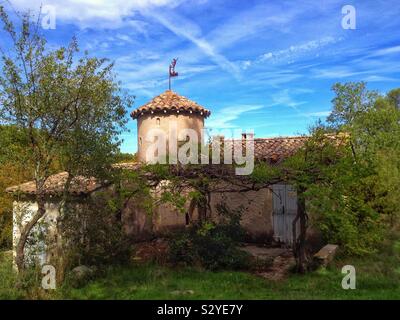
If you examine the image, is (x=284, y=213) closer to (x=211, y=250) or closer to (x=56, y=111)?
(x=211, y=250)

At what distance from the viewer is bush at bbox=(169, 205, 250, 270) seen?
10.4 m

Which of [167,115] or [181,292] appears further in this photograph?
[167,115]

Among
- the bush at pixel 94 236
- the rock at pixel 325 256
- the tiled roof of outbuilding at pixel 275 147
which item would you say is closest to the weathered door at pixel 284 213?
the tiled roof of outbuilding at pixel 275 147

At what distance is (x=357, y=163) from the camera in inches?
370

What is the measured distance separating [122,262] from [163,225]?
4.96 m

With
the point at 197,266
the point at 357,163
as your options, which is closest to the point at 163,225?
the point at 197,266

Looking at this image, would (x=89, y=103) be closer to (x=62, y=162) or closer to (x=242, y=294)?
(x=62, y=162)

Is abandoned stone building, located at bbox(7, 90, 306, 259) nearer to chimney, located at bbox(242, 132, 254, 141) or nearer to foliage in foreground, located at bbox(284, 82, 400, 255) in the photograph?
chimney, located at bbox(242, 132, 254, 141)

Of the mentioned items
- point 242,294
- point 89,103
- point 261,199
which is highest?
point 89,103

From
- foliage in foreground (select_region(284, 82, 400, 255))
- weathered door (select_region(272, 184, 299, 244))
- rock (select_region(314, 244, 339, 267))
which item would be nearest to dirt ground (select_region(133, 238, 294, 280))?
weathered door (select_region(272, 184, 299, 244))

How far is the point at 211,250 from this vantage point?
10.6 meters

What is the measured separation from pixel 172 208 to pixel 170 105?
4501 millimetres

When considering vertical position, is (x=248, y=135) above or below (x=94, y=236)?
above

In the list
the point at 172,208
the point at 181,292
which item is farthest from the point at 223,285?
the point at 172,208
